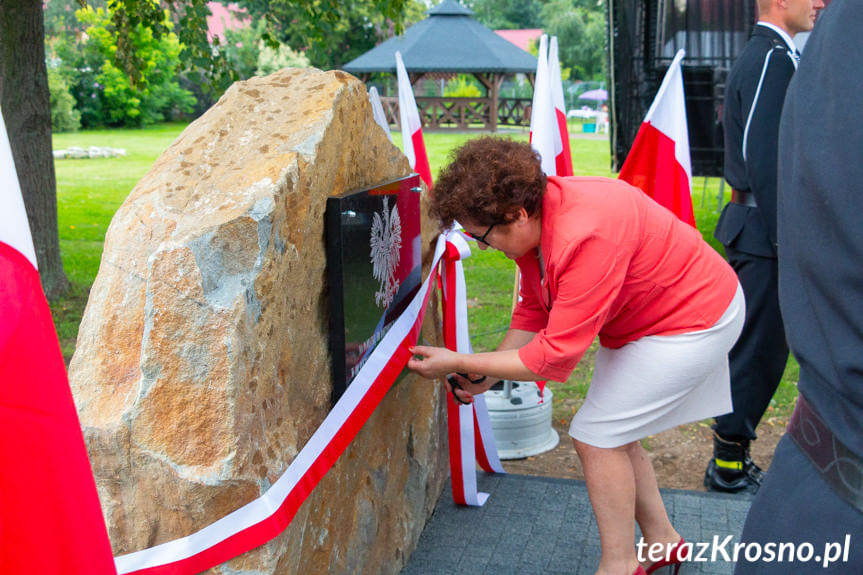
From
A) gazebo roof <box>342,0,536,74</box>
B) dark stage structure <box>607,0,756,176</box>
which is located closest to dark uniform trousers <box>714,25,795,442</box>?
dark stage structure <box>607,0,756,176</box>

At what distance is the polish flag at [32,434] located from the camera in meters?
1.07

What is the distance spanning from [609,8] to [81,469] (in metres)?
7.53

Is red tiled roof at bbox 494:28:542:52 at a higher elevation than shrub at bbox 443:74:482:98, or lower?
higher

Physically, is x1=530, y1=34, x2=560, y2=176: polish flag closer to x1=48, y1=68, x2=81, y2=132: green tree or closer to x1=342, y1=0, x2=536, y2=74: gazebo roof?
x1=342, y1=0, x2=536, y2=74: gazebo roof

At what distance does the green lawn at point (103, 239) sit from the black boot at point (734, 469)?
111 cm

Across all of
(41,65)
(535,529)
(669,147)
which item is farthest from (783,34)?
(41,65)

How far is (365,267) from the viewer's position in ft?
7.91

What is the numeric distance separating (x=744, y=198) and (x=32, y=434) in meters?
3.09

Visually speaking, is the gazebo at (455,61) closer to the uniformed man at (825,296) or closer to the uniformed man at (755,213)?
the uniformed man at (755,213)

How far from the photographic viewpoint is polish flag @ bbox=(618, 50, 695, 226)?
4098mm

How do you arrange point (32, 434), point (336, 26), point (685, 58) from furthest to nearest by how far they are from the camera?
point (336, 26) < point (685, 58) < point (32, 434)

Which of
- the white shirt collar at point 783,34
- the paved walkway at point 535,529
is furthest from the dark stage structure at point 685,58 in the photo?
the paved walkway at point 535,529

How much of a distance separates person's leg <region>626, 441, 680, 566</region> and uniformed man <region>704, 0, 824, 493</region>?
2.87ft

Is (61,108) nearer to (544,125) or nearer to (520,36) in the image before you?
(544,125)
